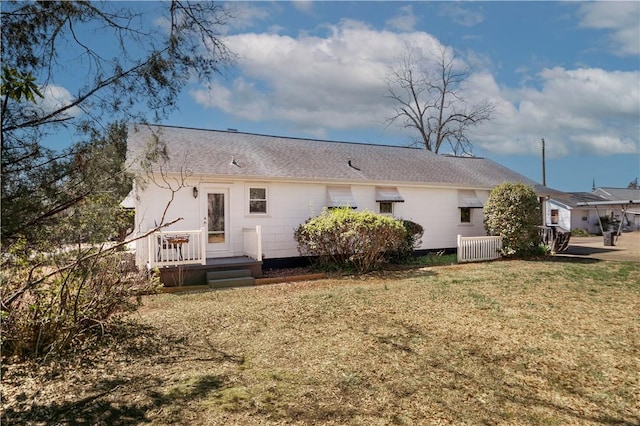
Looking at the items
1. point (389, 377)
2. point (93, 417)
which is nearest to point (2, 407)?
point (93, 417)

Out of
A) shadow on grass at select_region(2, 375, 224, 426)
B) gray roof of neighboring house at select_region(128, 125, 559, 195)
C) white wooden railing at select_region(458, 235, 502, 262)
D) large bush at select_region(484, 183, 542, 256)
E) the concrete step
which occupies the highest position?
gray roof of neighboring house at select_region(128, 125, 559, 195)

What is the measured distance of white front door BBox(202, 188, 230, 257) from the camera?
1152 cm

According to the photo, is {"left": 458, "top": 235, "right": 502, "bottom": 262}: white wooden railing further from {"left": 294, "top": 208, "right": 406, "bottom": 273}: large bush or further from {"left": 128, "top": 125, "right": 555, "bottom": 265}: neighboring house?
{"left": 294, "top": 208, "right": 406, "bottom": 273}: large bush

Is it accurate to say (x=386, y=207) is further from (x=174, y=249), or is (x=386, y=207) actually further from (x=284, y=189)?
(x=174, y=249)

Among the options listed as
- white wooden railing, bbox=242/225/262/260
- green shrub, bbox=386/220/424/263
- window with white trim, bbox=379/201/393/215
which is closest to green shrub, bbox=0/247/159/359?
white wooden railing, bbox=242/225/262/260

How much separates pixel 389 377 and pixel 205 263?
7092 millimetres

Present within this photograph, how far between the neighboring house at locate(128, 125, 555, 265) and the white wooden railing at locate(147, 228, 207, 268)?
0.07 meters

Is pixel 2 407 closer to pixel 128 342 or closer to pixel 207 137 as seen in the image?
pixel 128 342

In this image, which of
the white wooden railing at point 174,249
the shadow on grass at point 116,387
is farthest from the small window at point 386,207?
the shadow on grass at point 116,387

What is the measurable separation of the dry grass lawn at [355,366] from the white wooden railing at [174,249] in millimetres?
1983

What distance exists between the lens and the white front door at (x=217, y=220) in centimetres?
1152

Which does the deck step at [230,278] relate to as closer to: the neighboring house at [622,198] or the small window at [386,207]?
the small window at [386,207]

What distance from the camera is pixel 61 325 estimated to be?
4.92 m

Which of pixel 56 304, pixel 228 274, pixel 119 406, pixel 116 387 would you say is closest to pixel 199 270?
pixel 228 274
